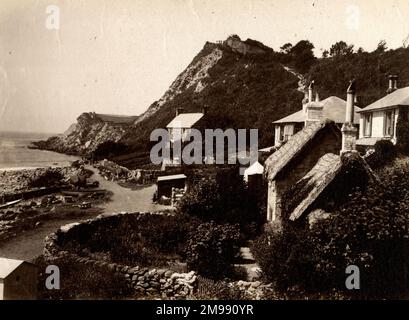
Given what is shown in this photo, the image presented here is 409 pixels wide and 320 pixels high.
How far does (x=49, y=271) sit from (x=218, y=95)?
64541 mm

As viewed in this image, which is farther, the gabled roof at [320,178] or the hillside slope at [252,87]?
the hillside slope at [252,87]

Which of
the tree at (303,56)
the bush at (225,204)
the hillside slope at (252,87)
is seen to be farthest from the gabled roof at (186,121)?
the tree at (303,56)

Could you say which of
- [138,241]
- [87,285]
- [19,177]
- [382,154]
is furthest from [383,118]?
[19,177]

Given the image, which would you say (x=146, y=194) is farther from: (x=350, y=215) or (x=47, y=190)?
(x=350, y=215)

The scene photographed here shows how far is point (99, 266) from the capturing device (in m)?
13.1

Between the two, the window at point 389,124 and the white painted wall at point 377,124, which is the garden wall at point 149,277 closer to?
the window at point 389,124

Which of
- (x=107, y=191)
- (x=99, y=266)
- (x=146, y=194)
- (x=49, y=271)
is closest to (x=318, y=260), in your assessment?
(x=99, y=266)

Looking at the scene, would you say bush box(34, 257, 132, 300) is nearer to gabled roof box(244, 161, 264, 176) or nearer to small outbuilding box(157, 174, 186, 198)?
gabled roof box(244, 161, 264, 176)

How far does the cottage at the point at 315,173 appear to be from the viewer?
39.9ft

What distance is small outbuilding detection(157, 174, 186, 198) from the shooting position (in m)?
31.0

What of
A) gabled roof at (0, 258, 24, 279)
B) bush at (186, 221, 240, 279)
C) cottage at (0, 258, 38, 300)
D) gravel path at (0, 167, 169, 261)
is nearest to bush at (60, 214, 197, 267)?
bush at (186, 221, 240, 279)

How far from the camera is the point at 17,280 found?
9859 millimetres

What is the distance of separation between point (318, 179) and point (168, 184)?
759 inches

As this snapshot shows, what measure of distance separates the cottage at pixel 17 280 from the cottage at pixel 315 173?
8.39 m
